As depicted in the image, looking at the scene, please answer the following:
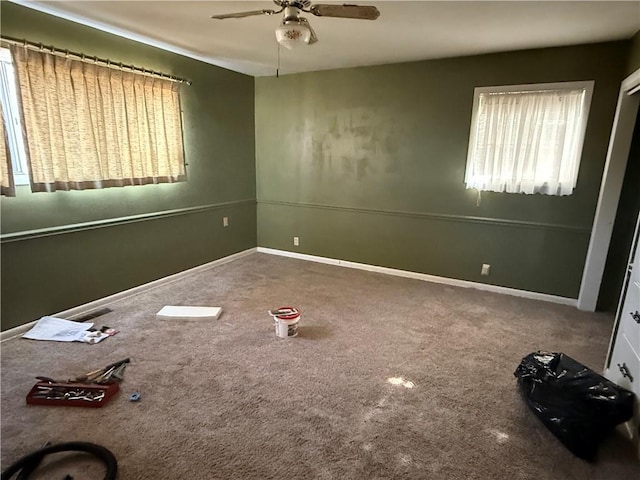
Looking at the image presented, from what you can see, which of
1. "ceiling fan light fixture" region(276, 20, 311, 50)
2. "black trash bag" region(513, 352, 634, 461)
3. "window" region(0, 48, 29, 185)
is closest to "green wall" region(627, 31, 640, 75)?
"black trash bag" region(513, 352, 634, 461)

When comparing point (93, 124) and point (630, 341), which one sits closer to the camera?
point (630, 341)

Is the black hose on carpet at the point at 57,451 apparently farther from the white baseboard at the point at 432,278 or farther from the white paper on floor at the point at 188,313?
the white baseboard at the point at 432,278

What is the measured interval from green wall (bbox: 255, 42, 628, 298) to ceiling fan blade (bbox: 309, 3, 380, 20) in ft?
6.75

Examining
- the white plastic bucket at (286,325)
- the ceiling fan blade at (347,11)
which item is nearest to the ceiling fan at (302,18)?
the ceiling fan blade at (347,11)

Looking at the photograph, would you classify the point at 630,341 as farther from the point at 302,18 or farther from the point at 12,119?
the point at 12,119

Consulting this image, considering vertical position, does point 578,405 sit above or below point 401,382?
above

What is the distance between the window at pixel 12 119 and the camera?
8.07ft

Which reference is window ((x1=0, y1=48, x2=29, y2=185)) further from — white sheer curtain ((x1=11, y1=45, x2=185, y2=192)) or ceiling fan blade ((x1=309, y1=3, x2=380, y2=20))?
ceiling fan blade ((x1=309, y1=3, x2=380, y2=20))

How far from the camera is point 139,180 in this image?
11.1ft

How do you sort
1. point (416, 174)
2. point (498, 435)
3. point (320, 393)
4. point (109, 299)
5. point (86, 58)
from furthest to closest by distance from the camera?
point (416, 174)
point (109, 299)
point (86, 58)
point (320, 393)
point (498, 435)

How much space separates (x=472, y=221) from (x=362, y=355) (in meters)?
2.07

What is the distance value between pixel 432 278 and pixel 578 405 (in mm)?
2382

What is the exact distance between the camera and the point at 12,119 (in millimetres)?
2555

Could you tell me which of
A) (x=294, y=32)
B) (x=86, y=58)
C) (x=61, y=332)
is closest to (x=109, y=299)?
(x=61, y=332)
